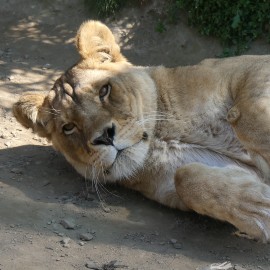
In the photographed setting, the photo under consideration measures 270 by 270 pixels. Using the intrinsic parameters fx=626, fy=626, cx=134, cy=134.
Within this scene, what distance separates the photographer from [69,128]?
15.2 feet

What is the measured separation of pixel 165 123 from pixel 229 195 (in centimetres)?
101

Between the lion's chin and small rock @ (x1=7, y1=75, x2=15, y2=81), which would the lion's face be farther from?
small rock @ (x1=7, y1=75, x2=15, y2=81)

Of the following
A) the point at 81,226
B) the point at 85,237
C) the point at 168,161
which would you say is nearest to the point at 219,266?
the point at 85,237

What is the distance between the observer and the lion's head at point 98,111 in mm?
4324

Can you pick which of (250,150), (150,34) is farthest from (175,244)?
(150,34)

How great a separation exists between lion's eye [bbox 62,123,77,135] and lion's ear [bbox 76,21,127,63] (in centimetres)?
61

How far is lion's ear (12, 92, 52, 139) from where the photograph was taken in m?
4.93

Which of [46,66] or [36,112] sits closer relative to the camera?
[36,112]

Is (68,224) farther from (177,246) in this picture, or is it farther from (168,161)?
(168,161)

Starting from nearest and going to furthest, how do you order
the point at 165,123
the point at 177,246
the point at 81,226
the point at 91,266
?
the point at 91,266 < the point at 177,246 < the point at 81,226 < the point at 165,123

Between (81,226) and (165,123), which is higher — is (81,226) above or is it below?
below

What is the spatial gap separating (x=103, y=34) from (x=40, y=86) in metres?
2.30

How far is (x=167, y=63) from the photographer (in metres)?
7.93

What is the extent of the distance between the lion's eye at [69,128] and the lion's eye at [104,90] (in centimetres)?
30
